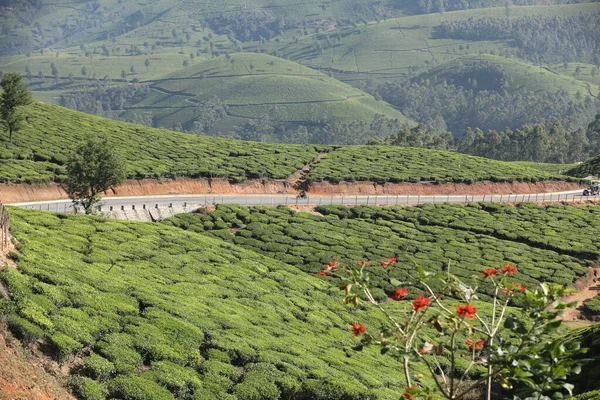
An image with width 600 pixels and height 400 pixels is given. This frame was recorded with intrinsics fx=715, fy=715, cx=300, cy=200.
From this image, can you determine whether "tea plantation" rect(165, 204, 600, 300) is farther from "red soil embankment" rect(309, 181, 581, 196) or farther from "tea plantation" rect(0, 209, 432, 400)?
"tea plantation" rect(0, 209, 432, 400)

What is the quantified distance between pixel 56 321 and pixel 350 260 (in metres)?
33.4

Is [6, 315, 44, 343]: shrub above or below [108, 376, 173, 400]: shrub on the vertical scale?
above

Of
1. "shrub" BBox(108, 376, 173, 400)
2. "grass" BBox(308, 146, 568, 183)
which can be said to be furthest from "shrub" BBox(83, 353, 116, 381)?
"grass" BBox(308, 146, 568, 183)

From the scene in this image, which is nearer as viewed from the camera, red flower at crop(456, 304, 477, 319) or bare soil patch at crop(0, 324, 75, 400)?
red flower at crop(456, 304, 477, 319)

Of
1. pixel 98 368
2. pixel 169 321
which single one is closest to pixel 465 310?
pixel 98 368

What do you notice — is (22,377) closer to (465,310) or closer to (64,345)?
(64,345)

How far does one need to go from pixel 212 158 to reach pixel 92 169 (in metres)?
31.0

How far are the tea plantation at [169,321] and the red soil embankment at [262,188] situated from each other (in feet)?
76.2

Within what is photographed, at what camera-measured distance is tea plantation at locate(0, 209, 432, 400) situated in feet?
76.9

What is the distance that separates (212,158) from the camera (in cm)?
8350

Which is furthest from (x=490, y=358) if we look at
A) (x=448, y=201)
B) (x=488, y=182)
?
(x=488, y=182)

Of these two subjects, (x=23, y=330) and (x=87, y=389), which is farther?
(x=23, y=330)

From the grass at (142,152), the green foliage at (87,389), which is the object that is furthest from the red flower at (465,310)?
the grass at (142,152)

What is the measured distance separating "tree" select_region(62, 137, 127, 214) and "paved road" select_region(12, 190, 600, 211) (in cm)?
504
